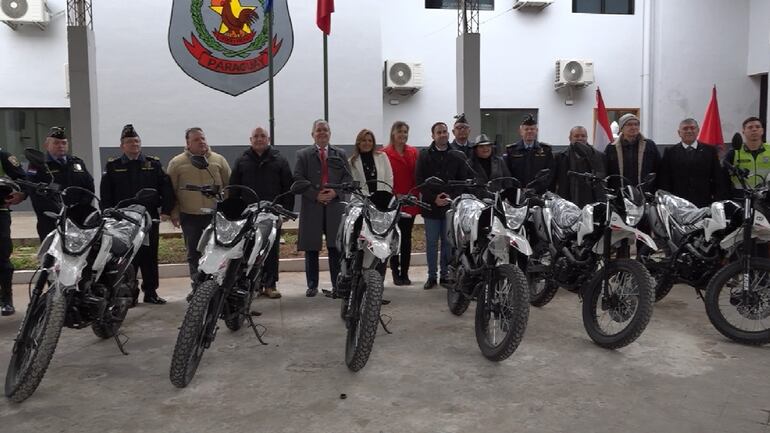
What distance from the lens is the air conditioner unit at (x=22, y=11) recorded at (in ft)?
33.4

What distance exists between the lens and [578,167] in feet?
19.7

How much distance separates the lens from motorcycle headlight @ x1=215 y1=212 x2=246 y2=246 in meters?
3.62

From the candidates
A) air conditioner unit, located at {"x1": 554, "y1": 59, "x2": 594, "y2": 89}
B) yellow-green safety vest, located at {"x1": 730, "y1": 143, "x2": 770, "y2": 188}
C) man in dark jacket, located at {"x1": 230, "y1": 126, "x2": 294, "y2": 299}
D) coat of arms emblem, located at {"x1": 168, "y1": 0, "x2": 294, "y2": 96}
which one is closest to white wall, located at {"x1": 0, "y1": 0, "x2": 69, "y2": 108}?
coat of arms emblem, located at {"x1": 168, "y1": 0, "x2": 294, "y2": 96}

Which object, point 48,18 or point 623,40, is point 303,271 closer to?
point 48,18

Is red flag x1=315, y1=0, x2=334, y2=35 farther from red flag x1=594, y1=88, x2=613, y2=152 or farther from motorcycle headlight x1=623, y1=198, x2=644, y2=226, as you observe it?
motorcycle headlight x1=623, y1=198, x2=644, y2=226

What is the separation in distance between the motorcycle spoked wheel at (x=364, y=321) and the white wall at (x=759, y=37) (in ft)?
38.3

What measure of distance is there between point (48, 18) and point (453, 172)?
827 cm

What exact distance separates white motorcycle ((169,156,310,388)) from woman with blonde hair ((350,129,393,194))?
1.75 metres

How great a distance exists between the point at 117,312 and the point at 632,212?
344cm

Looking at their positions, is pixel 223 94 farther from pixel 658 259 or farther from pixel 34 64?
pixel 658 259

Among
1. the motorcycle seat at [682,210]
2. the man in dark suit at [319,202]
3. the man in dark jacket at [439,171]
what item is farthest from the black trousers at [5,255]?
the motorcycle seat at [682,210]

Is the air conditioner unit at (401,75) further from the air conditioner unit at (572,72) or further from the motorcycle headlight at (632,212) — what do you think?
the motorcycle headlight at (632,212)

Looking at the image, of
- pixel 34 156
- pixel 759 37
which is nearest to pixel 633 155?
pixel 34 156

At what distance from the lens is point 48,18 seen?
10.5m
